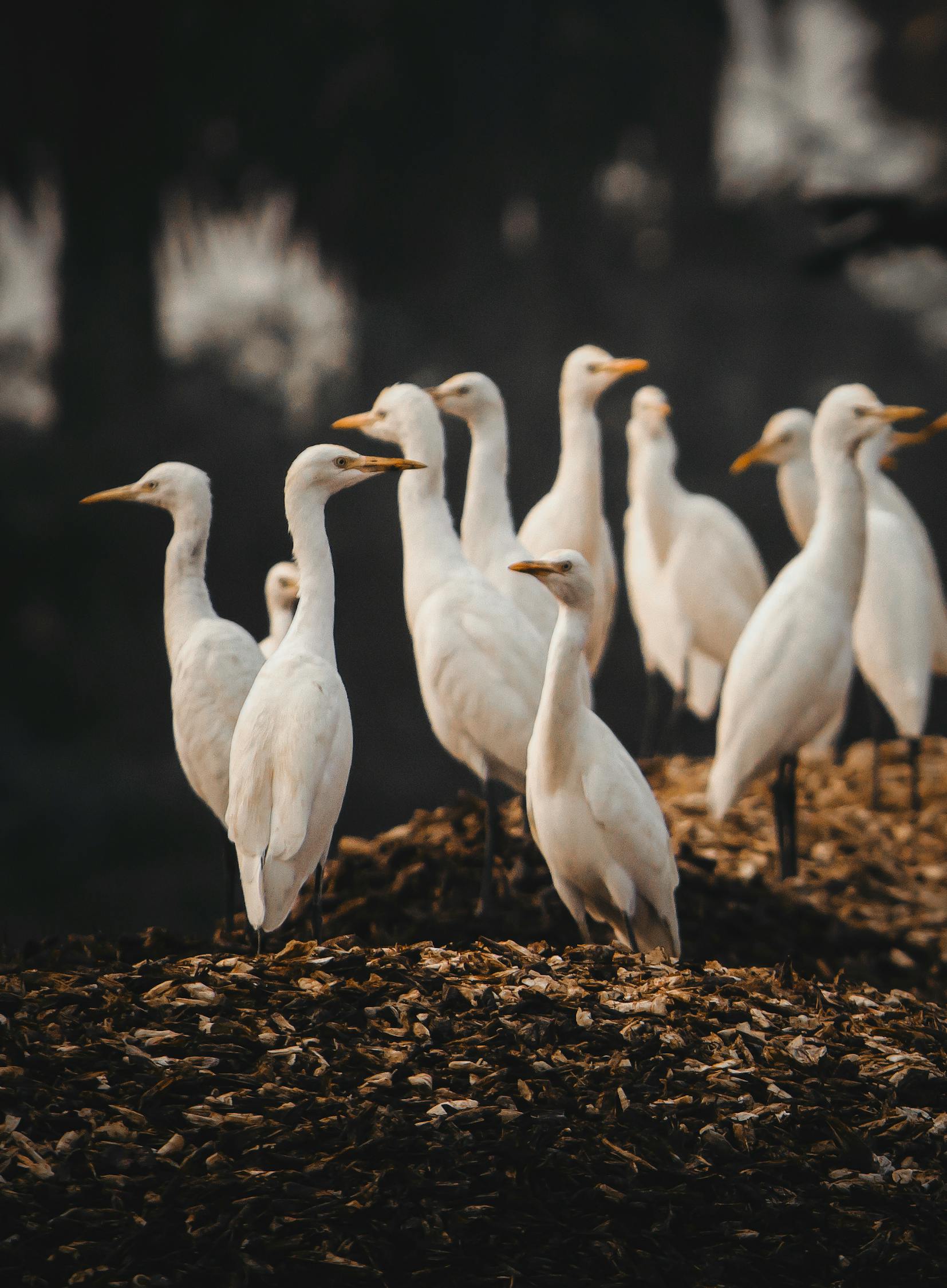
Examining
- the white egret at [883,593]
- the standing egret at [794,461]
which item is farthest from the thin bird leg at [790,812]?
the standing egret at [794,461]

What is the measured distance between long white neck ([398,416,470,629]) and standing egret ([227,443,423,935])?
28.3 inches

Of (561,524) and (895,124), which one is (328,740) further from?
(895,124)

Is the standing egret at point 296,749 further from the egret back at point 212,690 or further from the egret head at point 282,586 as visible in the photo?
the egret head at point 282,586

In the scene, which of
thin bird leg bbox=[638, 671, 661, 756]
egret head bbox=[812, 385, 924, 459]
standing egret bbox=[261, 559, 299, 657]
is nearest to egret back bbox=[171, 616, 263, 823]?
standing egret bbox=[261, 559, 299, 657]

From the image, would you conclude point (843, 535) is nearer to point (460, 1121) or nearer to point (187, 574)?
point (187, 574)

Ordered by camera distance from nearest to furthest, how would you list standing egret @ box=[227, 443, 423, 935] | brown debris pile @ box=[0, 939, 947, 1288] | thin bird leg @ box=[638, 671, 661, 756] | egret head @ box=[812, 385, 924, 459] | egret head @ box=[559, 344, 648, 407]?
brown debris pile @ box=[0, 939, 947, 1288]
standing egret @ box=[227, 443, 423, 935]
egret head @ box=[812, 385, 924, 459]
egret head @ box=[559, 344, 648, 407]
thin bird leg @ box=[638, 671, 661, 756]

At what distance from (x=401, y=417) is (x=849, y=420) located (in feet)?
4.95

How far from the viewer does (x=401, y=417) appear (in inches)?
129

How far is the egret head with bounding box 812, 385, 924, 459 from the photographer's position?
12.8 feet

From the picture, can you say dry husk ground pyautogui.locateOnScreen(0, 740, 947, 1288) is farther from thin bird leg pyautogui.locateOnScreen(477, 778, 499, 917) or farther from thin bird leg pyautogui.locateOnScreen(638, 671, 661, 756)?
thin bird leg pyautogui.locateOnScreen(638, 671, 661, 756)

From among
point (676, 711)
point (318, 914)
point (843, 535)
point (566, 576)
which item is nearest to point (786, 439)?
point (843, 535)

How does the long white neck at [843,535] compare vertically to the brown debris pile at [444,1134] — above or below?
above

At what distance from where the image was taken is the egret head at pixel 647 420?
195 inches

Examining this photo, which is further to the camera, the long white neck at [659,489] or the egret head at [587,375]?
the long white neck at [659,489]
